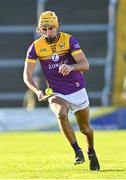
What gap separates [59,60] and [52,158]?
10.8 ft

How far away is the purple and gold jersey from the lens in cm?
1061

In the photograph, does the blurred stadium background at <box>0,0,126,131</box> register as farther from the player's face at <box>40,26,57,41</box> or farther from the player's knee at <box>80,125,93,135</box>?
the player's face at <box>40,26,57,41</box>

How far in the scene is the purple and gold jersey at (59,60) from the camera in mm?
10609

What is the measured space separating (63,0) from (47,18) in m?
21.7

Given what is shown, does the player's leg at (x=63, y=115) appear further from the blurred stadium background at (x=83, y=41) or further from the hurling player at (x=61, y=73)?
the blurred stadium background at (x=83, y=41)

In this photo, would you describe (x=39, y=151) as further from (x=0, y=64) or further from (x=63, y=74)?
(x=0, y=64)

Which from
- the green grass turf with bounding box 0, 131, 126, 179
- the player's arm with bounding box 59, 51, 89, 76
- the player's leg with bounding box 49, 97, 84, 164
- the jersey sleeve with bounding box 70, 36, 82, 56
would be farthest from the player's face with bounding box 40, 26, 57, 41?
the green grass turf with bounding box 0, 131, 126, 179

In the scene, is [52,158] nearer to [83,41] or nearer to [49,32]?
[49,32]

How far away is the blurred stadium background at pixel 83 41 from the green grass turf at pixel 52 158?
7537 millimetres

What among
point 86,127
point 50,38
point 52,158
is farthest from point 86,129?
point 52,158

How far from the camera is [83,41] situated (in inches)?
1217

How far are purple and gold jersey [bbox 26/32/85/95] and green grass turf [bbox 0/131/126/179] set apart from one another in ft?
3.98

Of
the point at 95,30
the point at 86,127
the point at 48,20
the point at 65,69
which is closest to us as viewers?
the point at 65,69

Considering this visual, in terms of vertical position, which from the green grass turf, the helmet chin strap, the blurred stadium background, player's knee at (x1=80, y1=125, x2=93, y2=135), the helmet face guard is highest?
the helmet face guard
